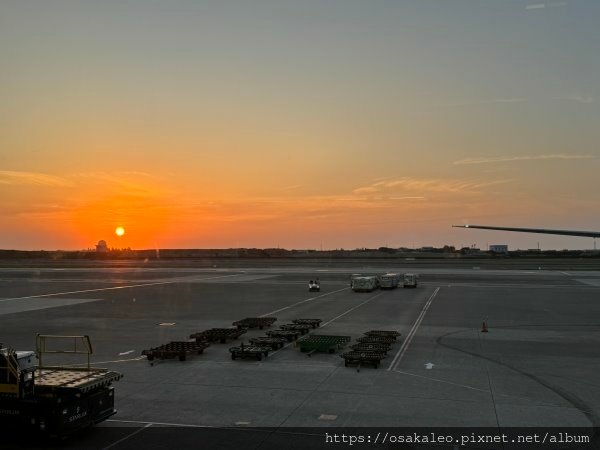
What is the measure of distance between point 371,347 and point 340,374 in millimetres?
4004

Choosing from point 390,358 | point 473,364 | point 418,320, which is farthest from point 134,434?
point 418,320

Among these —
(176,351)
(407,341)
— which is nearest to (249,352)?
(176,351)

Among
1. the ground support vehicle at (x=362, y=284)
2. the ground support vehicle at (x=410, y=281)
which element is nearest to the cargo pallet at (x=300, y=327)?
the ground support vehicle at (x=362, y=284)

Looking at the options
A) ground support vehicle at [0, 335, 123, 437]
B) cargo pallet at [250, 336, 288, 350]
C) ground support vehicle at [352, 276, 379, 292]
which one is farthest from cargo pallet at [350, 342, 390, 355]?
ground support vehicle at [352, 276, 379, 292]

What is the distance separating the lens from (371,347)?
75.7 feet

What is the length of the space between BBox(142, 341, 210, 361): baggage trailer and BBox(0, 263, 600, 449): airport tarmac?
336 mm

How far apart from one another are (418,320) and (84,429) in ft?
81.6

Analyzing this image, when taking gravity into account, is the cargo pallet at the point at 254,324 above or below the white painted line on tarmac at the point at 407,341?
above

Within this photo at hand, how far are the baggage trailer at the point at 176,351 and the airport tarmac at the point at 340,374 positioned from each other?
336 mm

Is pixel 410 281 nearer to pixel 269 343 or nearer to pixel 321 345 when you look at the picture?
pixel 269 343

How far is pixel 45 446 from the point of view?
12.6 m

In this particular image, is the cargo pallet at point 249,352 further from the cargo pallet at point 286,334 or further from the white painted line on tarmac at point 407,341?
the white painted line on tarmac at point 407,341

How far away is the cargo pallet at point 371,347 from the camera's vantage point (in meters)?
22.1

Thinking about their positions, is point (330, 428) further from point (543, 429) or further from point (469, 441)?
point (543, 429)
